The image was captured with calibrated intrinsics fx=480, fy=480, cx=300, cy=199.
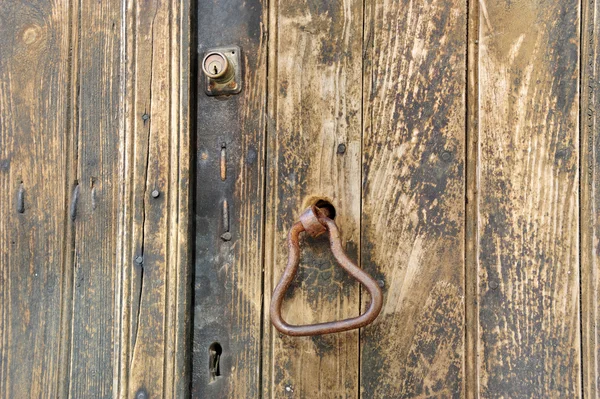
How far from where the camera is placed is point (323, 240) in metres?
0.77

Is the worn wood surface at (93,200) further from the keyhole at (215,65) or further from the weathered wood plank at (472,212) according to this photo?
the weathered wood plank at (472,212)

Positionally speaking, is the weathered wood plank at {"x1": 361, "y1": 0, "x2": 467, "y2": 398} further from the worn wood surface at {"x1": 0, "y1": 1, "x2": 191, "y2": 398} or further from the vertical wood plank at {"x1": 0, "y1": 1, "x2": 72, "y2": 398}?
the vertical wood plank at {"x1": 0, "y1": 1, "x2": 72, "y2": 398}

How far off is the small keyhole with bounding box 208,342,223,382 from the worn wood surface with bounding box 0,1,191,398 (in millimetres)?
46

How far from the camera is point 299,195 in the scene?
78 cm

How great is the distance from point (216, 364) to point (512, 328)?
1.55 feet

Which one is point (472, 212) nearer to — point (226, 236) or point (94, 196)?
point (226, 236)

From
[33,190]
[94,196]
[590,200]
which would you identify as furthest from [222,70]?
[590,200]

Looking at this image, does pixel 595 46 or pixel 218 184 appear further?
pixel 218 184

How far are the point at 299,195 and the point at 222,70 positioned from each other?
0.24m

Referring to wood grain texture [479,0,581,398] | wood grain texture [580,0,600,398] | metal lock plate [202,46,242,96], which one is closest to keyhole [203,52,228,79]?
metal lock plate [202,46,242,96]

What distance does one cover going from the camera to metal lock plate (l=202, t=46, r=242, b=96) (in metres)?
0.79

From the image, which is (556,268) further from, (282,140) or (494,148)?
(282,140)

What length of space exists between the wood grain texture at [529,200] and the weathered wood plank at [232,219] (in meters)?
0.35

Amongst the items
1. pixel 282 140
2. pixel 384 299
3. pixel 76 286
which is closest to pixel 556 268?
pixel 384 299
